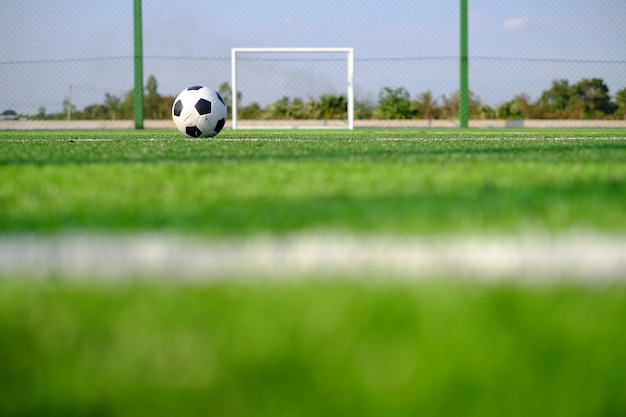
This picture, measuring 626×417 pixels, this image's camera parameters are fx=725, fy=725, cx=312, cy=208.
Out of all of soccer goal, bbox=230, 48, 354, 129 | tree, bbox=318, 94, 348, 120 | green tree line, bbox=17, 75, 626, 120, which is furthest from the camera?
tree, bbox=318, 94, 348, 120

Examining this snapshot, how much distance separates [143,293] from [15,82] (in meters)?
15.4

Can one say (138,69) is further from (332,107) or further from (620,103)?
(620,103)

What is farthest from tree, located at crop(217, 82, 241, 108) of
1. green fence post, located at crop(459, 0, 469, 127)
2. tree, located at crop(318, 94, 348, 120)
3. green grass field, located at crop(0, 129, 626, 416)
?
green grass field, located at crop(0, 129, 626, 416)

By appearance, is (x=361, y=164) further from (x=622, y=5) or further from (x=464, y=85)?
(x=622, y=5)

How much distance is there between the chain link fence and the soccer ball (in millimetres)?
8240

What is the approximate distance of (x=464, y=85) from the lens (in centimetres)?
1479

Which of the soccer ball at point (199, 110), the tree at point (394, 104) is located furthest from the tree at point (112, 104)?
the soccer ball at point (199, 110)

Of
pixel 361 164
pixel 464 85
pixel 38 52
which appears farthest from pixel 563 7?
pixel 361 164

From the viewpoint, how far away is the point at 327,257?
986 mm

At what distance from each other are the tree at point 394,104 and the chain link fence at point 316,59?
99 centimetres

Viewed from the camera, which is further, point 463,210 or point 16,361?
point 463,210

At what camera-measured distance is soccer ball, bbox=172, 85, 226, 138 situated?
6.75m

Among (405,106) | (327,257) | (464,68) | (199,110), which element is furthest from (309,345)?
(405,106)

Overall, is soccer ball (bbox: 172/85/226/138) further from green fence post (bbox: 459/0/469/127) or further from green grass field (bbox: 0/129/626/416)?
green fence post (bbox: 459/0/469/127)
